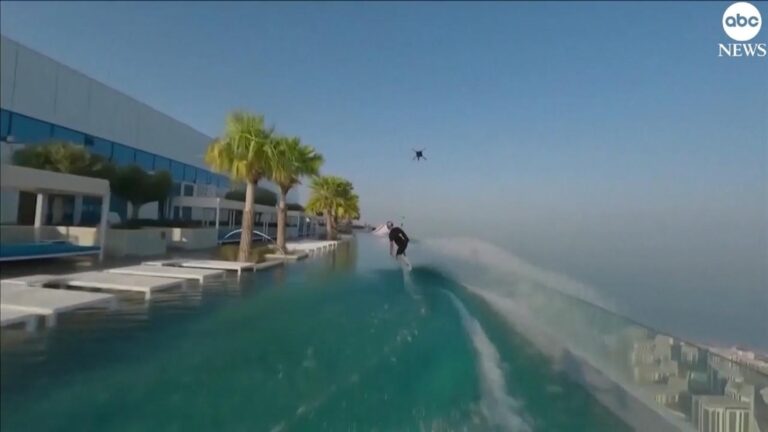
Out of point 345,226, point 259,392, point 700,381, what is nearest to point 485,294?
point 700,381

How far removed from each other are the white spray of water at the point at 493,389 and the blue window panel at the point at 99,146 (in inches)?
164

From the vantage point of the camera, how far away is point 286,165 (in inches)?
355

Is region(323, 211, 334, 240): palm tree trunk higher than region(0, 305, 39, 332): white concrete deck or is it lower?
higher

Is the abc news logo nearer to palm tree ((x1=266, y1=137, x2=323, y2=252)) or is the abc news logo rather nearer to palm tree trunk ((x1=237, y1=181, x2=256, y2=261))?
palm tree ((x1=266, y1=137, x2=323, y2=252))

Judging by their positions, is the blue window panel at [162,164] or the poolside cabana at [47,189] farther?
the blue window panel at [162,164]

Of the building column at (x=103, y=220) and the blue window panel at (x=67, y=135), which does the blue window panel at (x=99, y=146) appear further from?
the building column at (x=103, y=220)

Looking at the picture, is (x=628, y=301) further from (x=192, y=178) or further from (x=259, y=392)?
(x=192, y=178)

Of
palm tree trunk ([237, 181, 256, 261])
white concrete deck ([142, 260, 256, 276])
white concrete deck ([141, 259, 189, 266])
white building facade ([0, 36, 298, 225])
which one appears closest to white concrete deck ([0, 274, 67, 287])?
white building facade ([0, 36, 298, 225])

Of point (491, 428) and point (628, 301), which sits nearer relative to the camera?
point (491, 428)

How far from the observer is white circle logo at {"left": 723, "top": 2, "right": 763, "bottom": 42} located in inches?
114

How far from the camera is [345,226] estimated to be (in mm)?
13352

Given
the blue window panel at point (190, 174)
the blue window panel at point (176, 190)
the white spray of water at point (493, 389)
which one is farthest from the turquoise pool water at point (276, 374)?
the blue window panel at point (190, 174)

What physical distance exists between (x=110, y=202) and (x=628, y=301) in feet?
18.9

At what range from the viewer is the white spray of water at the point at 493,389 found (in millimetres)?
2707
